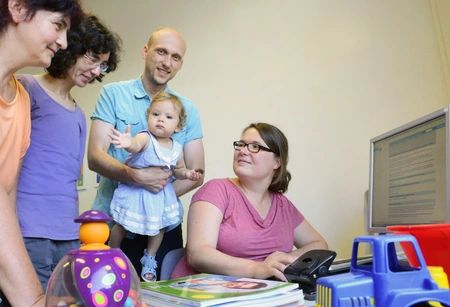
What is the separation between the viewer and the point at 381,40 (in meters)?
2.65

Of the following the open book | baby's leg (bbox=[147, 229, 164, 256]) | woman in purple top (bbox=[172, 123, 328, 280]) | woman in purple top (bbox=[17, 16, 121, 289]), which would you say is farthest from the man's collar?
the open book

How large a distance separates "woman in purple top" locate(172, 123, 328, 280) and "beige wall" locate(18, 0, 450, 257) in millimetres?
796

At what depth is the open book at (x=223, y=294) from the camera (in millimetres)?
763

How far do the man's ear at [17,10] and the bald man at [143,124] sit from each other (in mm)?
777

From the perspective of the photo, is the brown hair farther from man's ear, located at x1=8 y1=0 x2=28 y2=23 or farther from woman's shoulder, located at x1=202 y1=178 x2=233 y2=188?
man's ear, located at x1=8 y1=0 x2=28 y2=23

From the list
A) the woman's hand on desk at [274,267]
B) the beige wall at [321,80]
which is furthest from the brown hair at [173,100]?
the beige wall at [321,80]

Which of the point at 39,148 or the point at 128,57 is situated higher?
the point at 128,57

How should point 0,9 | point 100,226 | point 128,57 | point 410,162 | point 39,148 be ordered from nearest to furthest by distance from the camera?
point 100,226 < point 0,9 < point 39,148 < point 410,162 < point 128,57

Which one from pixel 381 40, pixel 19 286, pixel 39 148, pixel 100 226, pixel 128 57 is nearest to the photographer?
pixel 100 226

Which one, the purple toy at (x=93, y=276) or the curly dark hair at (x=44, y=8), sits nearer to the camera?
the purple toy at (x=93, y=276)

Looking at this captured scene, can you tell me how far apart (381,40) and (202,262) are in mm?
1842

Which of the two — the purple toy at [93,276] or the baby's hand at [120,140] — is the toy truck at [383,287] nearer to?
the purple toy at [93,276]

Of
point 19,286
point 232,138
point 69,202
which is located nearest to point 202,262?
point 69,202

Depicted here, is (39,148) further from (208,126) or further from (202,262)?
(208,126)
